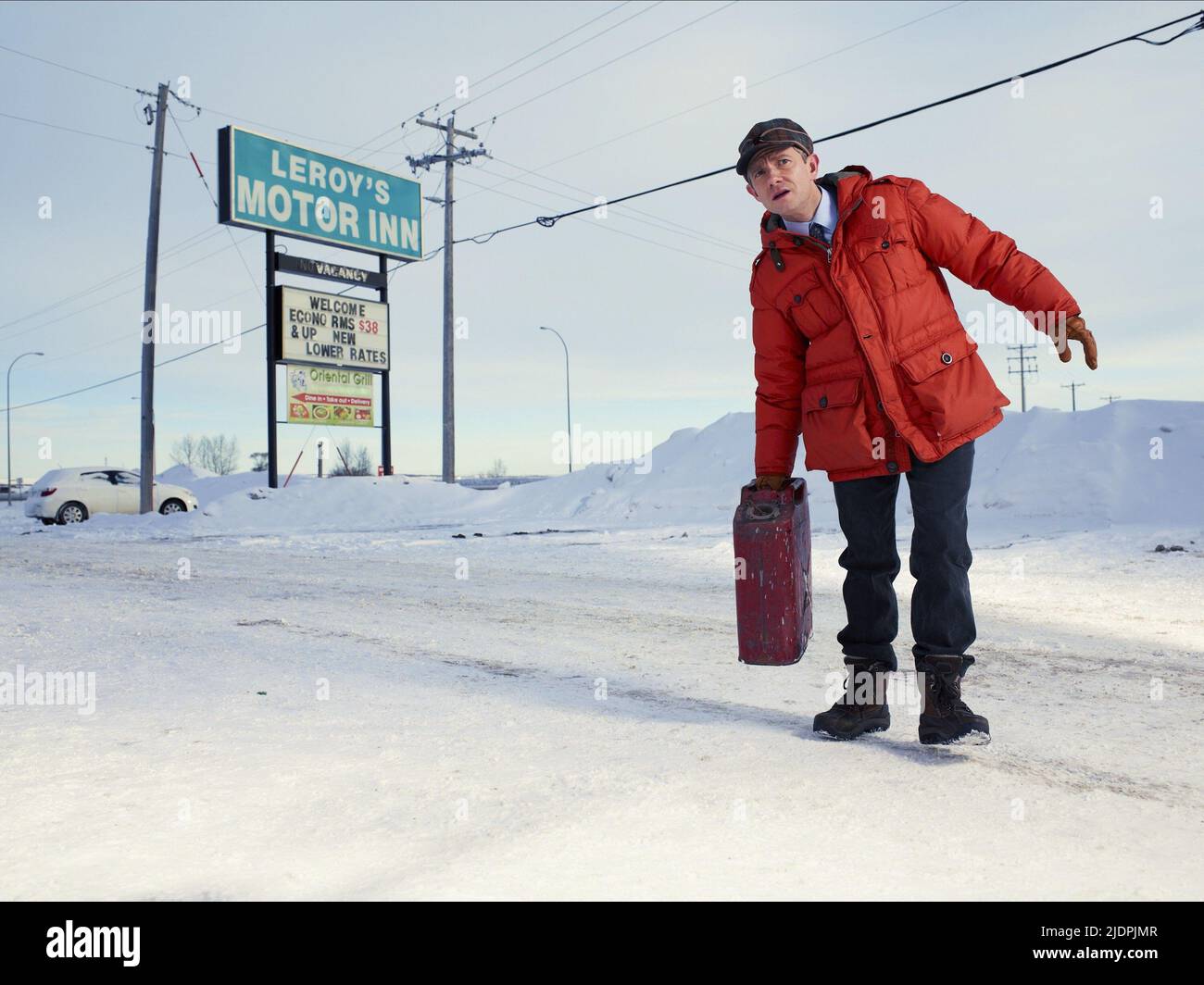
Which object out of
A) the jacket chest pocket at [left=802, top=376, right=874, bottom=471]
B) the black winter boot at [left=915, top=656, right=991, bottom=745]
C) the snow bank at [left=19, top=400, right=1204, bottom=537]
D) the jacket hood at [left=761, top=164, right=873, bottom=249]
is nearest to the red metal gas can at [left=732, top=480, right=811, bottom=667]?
the jacket chest pocket at [left=802, top=376, right=874, bottom=471]

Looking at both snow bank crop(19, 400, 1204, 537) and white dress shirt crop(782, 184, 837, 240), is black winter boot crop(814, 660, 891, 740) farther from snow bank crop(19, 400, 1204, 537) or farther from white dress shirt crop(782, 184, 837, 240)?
snow bank crop(19, 400, 1204, 537)

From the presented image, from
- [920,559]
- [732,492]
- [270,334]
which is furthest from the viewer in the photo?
[270,334]

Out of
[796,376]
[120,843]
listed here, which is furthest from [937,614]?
[120,843]

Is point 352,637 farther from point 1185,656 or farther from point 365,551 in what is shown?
point 365,551

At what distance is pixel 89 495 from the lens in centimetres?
2328

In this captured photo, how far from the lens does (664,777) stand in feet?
8.63

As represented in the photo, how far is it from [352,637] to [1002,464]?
12058mm

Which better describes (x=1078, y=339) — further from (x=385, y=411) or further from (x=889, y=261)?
(x=385, y=411)

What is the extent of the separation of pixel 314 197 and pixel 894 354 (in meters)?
23.5

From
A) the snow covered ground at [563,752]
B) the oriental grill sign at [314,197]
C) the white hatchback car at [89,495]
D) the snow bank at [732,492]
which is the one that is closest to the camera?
the snow covered ground at [563,752]

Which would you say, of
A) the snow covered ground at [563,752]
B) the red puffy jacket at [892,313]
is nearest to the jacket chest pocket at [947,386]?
the red puffy jacket at [892,313]

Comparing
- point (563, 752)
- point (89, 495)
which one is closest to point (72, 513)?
point (89, 495)

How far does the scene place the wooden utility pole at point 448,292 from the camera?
25.3 m

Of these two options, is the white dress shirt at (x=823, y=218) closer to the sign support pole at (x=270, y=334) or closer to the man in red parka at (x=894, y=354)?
the man in red parka at (x=894, y=354)
